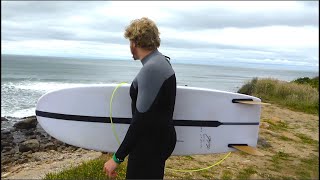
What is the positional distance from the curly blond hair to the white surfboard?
1277 mm

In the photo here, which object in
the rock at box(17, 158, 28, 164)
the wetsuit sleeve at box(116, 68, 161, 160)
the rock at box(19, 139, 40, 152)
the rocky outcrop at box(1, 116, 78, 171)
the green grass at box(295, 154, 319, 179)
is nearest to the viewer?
the wetsuit sleeve at box(116, 68, 161, 160)

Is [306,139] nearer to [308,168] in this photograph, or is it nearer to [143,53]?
[308,168]

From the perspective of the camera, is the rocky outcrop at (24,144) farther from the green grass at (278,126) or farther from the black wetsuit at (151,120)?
the black wetsuit at (151,120)

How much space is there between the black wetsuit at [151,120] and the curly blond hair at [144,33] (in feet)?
0.22

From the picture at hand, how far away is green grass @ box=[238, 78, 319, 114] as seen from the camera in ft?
38.7

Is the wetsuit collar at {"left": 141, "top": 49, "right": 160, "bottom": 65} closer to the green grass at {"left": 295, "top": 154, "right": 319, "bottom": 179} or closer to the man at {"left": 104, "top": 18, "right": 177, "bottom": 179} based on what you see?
the man at {"left": 104, "top": 18, "right": 177, "bottom": 179}

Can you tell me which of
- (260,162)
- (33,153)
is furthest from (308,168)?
(33,153)

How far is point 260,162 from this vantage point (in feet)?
17.4

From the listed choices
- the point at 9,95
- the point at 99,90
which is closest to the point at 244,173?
the point at 99,90

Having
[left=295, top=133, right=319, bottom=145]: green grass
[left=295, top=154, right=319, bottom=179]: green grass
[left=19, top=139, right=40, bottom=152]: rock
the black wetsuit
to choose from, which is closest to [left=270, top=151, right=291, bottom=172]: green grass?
[left=295, top=154, right=319, bottom=179]: green grass

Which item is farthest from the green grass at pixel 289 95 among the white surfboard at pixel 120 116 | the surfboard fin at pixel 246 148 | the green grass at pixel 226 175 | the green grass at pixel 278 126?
the white surfboard at pixel 120 116

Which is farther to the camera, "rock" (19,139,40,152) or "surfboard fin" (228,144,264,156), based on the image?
"rock" (19,139,40,152)

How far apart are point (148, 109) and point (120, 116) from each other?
1.46m

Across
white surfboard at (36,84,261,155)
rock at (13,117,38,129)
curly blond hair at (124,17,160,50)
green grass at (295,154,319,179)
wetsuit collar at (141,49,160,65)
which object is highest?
curly blond hair at (124,17,160,50)
